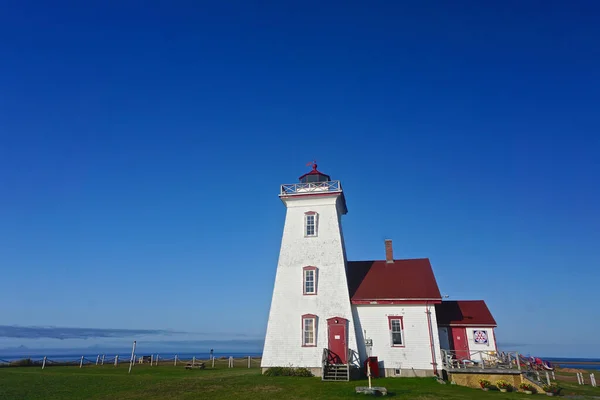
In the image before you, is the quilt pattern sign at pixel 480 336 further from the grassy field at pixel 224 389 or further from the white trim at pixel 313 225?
the white trim at pixel 313 225

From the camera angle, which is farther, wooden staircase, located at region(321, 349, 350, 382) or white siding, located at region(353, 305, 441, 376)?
white siding, located at region(353, 305, 441, 376)

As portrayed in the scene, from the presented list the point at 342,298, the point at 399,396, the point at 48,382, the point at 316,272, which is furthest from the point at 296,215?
the point at 48,382

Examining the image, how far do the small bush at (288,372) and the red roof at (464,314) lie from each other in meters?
10.00

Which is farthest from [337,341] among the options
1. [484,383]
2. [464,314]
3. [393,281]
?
[464,314]

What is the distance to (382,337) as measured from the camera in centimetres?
2353

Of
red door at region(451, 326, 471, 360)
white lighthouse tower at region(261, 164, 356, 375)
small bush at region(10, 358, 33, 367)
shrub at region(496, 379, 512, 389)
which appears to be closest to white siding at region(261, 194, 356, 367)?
white lighthouse tower at region(261, 164, 356, 375)

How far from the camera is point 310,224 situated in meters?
26.5

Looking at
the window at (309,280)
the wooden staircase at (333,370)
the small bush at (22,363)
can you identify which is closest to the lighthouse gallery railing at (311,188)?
the window at (309,280)

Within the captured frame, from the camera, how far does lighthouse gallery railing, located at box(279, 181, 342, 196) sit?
26.8 meters

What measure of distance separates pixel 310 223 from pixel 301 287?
4.53 meters

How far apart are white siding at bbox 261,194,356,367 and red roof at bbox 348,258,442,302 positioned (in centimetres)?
183

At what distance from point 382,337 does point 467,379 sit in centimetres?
518

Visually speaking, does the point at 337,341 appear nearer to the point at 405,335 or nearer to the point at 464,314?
the point at 405,335

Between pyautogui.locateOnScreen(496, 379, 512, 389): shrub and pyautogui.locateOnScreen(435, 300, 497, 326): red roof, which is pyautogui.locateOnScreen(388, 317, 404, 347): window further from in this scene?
pyautogui.locateOnScreen(496, 379, 512, 389): shrub
